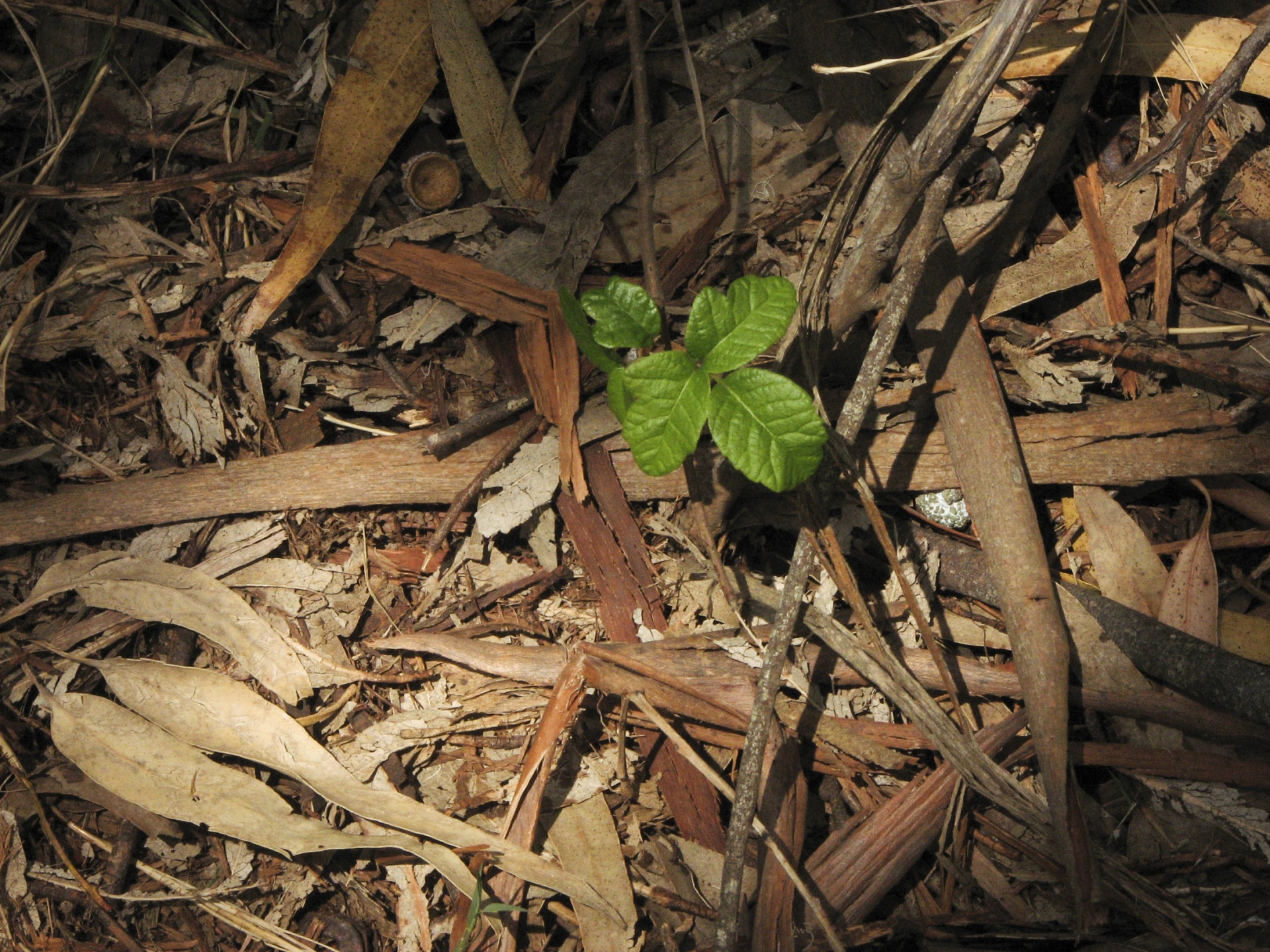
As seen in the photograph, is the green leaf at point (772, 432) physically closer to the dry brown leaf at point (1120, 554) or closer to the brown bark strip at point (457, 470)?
the brown bark strip at point (457, 470)

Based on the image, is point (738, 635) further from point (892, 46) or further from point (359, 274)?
point (892, 46)

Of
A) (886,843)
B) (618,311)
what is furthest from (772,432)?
(886,843)

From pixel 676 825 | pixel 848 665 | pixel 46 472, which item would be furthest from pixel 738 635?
pixel 46 472

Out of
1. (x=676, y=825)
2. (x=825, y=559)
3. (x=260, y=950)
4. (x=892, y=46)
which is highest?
(x=892, y=46)

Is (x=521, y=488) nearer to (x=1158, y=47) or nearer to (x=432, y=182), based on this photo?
(x=432, y=182)

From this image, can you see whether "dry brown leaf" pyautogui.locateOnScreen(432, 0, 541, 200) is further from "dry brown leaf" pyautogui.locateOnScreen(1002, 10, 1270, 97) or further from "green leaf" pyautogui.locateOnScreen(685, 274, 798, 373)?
"dry brown leaf" pyautogui.locateOnScreen(1002, 10, 1270, 97)

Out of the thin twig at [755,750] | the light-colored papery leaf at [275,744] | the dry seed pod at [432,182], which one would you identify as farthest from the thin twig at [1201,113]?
the light-colored papery leaf at [275,744]
